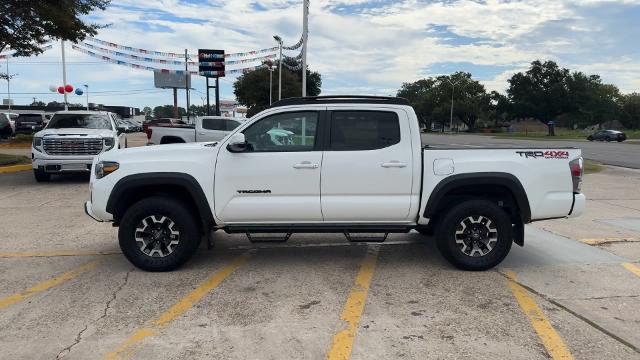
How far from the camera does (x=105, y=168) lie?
553cm

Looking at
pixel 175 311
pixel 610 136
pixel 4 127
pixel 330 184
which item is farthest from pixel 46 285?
pixel 610 136

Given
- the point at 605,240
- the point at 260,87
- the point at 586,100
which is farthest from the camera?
the point at 586,100

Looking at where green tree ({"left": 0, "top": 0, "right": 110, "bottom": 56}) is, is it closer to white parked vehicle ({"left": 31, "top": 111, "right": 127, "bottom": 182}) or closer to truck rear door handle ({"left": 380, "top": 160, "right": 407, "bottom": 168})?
white parked vehicle ({"left": 31, "top": 111, "right": 127, "bottom": 182})

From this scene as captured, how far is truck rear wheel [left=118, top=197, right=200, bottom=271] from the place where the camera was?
5.47 m

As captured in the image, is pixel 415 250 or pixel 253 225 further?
pixel 415 250

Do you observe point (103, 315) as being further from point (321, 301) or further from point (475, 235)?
point (475, 235)

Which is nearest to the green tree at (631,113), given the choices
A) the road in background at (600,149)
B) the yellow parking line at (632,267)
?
the road in background at (600,149)

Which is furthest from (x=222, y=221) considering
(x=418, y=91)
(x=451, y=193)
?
(x=418, y=91)

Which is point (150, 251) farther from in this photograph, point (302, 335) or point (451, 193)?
point (451, 193)

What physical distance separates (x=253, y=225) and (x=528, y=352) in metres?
2.97

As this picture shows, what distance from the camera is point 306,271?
18.6 feet

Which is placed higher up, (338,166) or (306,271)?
(338,166)

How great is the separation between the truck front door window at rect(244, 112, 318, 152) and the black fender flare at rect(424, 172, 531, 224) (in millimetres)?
1401

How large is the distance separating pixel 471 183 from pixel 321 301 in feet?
6.67
